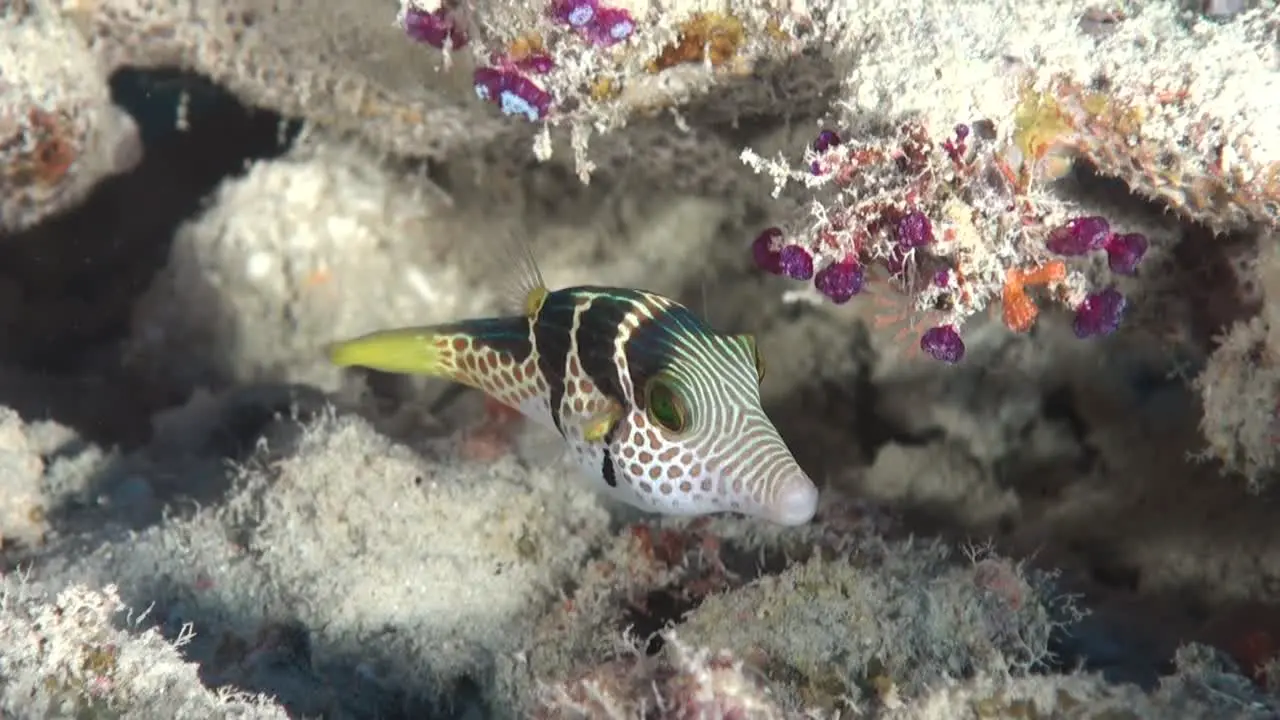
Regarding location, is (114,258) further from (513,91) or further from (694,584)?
(694,584)

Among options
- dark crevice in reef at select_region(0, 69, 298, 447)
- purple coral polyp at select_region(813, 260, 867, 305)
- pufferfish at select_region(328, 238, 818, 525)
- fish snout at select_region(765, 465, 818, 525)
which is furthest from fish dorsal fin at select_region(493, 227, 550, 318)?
dark crevice in reef at select_region(0, 69, 298, 447)

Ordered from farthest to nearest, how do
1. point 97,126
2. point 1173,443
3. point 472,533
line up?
1. point 97,126
2. point 1173,443
3. point 472,533

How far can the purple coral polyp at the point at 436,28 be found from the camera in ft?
11.4

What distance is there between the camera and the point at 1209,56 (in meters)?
2.73

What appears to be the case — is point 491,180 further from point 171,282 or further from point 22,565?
point 22,565

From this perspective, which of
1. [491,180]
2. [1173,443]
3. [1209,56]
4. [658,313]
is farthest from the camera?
[491,180]

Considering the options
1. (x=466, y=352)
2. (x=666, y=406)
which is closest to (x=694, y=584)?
(x=666, y=406)

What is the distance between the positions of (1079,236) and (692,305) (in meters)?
2.89

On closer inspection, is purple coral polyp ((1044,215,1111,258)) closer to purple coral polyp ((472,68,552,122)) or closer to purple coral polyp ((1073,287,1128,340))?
purple coral polyp ((1073,287,1128,340))

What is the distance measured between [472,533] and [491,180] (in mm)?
2388

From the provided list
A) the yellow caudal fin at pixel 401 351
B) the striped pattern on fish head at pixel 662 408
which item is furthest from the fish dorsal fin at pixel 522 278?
the yellow caudal fin at pixel 401 351

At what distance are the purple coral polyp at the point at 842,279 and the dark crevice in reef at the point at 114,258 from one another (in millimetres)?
3894

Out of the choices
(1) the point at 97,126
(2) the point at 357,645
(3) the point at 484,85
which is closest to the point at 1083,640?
(2) the point at 357,645

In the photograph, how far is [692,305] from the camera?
18.2 feet
